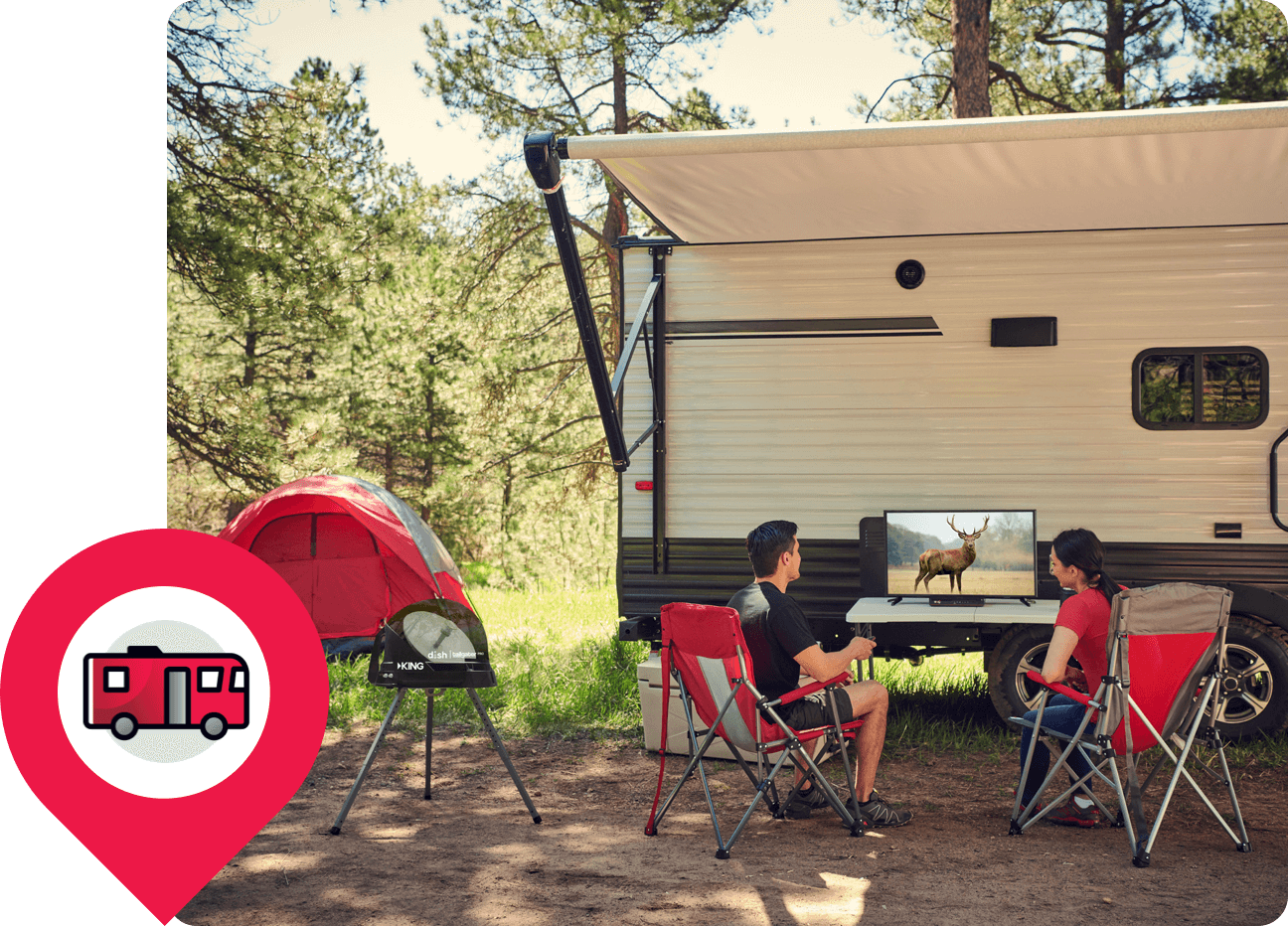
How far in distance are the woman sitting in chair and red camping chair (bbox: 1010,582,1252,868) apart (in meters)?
0.08

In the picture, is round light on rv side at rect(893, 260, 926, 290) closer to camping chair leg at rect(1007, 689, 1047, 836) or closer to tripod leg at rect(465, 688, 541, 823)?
camping chair leg at rect(1007, 689, 1047, 836)

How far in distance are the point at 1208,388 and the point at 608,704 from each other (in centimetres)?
342

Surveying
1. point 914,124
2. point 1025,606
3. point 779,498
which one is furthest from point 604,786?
point 914,124

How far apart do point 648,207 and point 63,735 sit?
327 cm

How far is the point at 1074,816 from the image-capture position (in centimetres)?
401

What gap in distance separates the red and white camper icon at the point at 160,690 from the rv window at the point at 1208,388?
14.0 feet

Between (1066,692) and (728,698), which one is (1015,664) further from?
(728,698)

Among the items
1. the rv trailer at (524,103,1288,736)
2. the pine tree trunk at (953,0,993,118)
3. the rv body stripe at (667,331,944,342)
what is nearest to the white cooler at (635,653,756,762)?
the rv trailer at (524,103,1288,736)

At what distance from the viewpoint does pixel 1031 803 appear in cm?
390

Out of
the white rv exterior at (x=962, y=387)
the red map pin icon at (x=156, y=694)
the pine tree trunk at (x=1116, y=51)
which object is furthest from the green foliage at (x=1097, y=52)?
the red map pin icon at (x=156, y=694)

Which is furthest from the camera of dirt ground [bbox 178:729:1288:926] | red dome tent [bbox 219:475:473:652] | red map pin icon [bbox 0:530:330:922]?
red dome tent [bbox 219:475:473:652]

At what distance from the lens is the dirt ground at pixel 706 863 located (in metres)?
3.23

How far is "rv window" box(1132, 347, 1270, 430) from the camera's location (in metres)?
5.22

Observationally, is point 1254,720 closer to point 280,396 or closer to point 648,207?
point 648,207
